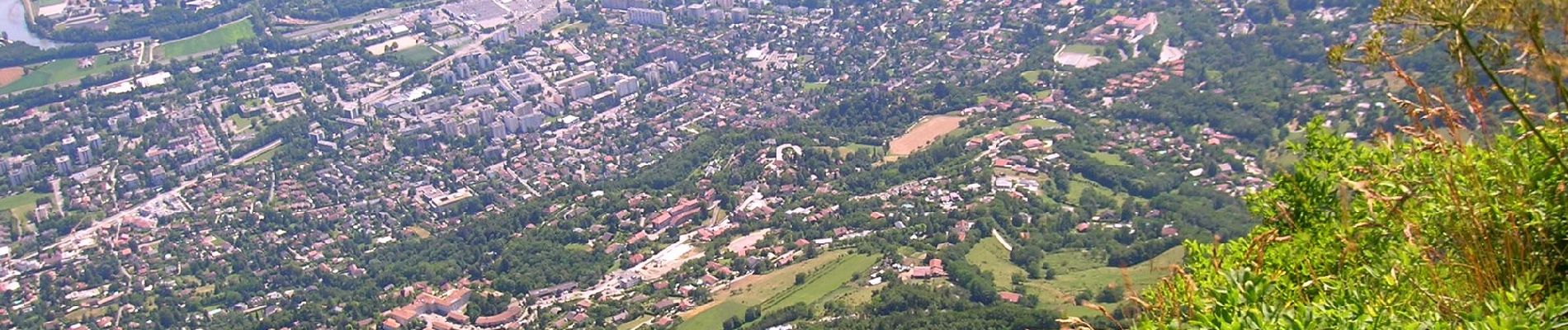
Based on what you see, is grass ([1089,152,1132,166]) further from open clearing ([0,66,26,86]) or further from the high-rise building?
open clearing ([0,66,26,86])

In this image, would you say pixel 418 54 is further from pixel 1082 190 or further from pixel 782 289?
pixel 782 289

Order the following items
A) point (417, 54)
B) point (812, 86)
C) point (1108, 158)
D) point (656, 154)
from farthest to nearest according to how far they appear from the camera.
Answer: point (417, 54)
point (812, 86)
point (656, 154)
point (1108, 158)

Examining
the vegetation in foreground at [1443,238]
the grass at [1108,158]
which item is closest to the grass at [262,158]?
the grass at [1108,158]

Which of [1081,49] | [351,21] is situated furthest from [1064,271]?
[351,21]

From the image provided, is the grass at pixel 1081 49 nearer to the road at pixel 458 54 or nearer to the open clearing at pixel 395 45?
the road at pixel 458 54

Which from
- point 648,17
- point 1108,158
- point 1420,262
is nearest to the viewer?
point 1420,262

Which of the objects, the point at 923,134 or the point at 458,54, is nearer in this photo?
the point at 923,134

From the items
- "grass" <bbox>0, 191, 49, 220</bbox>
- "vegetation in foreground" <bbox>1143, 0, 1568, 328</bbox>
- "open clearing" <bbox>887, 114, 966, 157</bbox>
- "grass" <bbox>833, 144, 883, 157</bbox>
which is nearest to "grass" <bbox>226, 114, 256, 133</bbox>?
"grass" <bbox>0, 191, 49, 220</bbox>
